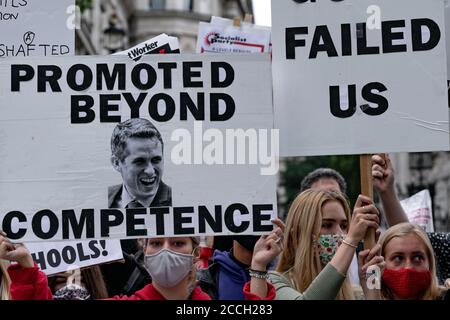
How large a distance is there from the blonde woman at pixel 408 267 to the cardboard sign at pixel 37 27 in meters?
2.00

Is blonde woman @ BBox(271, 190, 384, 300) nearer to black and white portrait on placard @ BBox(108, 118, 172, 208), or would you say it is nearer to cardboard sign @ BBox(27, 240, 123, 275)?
black and white portrait on placard @ BBox(108, 118, 172, 208)

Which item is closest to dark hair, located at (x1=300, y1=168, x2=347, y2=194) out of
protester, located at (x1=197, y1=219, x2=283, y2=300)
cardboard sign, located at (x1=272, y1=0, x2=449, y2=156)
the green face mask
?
protester, located at (x1=197, y1=219, x2=283, y2=300)

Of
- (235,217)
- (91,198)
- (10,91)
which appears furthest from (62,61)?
(235,217)

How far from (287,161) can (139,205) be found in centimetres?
6182

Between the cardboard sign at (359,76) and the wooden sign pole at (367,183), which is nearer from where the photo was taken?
the wooden sign pole at (367,183)

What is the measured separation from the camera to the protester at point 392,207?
4.82 metres

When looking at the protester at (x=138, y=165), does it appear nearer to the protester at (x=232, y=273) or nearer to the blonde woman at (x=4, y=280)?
the protester at (x=232, y=273)

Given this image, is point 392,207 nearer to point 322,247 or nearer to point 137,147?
point 322,247

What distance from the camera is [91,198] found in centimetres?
462

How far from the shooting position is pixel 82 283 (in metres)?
5.48

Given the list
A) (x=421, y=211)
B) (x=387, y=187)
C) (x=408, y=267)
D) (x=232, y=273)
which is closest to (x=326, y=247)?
(x=408, y=267)

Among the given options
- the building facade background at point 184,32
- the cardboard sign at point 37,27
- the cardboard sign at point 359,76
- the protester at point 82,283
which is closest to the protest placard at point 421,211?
the cardboard sign at point 359,76

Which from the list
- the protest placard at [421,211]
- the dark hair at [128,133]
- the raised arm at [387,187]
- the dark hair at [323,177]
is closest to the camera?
the dark hair at [128,133]

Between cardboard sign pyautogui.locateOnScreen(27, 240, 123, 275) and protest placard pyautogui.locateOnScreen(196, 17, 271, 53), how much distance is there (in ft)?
8.18
